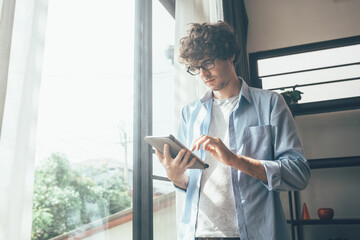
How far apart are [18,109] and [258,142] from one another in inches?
36.1

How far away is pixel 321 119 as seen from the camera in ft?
11.2

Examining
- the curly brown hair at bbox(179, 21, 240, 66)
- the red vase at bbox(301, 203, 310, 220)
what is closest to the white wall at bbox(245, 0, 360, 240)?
the red vase at bbox(301, 203, 310, 220)

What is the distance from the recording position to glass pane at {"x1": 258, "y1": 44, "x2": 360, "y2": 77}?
3490 mm

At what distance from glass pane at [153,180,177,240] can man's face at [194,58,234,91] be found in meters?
0.64

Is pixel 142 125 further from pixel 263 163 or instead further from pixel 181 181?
pixel 263 163

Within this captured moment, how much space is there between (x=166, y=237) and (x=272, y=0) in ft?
10.3

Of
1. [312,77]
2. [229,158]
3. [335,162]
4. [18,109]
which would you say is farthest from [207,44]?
[312,77]

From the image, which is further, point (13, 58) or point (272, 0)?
point (272, 0)

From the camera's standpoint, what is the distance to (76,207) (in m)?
1.37

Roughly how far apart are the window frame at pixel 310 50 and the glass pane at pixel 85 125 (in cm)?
198

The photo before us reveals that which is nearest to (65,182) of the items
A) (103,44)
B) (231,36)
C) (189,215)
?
(189,215)

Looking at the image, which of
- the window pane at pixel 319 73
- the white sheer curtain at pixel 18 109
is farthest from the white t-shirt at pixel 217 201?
the window pane at pixel 319 73

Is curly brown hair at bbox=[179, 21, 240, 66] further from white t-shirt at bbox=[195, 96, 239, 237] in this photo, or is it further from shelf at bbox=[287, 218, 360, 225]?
Answer: shelf at bbox=[287, 218, 360, 225]

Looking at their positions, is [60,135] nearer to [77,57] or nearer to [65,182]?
[65,182]
